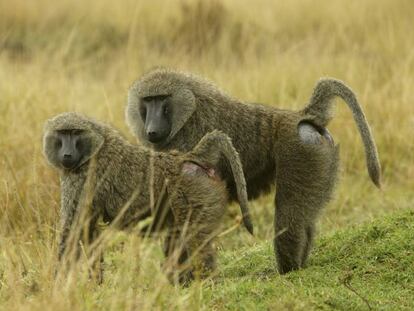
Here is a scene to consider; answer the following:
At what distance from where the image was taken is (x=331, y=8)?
12.6m

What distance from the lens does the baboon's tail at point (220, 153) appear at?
467 cm

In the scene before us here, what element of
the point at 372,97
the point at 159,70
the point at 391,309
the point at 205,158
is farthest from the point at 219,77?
the point at 391,309

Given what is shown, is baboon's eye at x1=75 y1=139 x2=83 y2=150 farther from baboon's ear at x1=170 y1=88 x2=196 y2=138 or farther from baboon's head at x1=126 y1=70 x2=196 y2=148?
baboon's ear at x1=170 y1=88 x2=196 y2=138

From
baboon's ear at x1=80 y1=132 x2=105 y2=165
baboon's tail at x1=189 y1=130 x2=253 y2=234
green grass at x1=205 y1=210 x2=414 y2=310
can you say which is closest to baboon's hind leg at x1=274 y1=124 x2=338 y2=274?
green grass at x1=205 y1=210 x2=414 y2=310

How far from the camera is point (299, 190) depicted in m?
5.05

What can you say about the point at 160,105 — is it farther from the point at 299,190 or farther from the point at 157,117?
the point at 299,190

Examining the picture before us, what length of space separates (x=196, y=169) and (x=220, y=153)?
9.0 inches

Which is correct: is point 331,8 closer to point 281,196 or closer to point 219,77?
point 219,77

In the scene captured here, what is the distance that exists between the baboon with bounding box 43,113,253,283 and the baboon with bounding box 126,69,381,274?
1.09 feet

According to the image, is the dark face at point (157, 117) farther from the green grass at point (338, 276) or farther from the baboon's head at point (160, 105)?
the green grass at point (338, 276)

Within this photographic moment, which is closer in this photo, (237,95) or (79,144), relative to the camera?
(79,144)

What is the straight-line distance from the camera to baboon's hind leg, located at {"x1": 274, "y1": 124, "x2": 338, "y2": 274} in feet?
16.5

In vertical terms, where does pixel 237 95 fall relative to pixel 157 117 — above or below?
below

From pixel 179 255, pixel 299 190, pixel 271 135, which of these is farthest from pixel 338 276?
pixel 271 135
